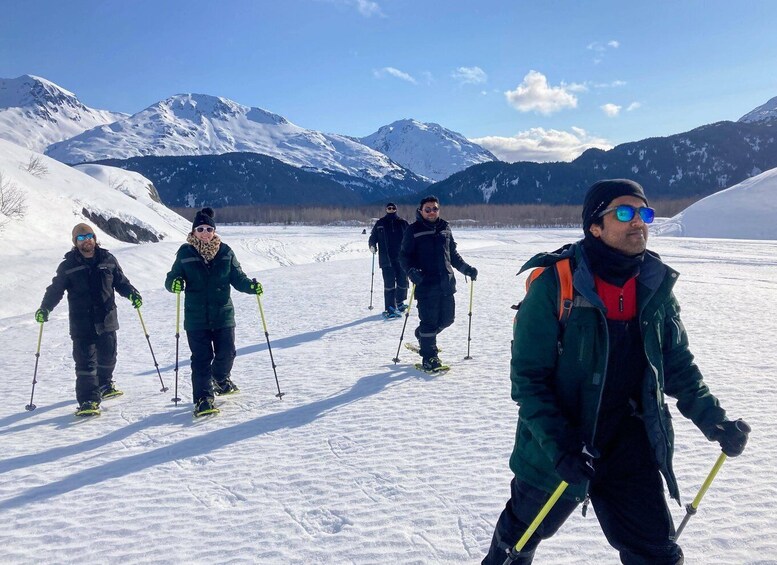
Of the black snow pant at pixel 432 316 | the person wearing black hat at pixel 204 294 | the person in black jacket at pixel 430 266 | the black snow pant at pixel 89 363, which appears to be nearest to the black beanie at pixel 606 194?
the person wearing black hat at pixel 204 294

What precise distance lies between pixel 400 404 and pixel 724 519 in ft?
10.3

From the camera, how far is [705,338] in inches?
324

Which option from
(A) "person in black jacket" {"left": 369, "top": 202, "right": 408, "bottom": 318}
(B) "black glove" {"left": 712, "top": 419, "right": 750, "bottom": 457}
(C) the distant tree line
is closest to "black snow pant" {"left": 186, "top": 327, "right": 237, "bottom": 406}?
(B) "black glove" {"left": 712, "top": 419, "right": 750, "bottom": 457}

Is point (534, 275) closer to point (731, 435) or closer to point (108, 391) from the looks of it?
point (731, 435)

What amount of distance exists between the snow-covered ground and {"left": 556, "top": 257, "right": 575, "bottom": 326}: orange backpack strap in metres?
1.81

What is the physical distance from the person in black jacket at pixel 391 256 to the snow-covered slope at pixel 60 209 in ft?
47.2

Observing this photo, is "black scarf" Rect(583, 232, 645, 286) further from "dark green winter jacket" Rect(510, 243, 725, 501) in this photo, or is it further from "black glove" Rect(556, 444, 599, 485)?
"black glove" Rect(556, 444, 599, 485)

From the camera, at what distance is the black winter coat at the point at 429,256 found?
21.1 feet

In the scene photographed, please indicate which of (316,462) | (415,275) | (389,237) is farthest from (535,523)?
(389,237)

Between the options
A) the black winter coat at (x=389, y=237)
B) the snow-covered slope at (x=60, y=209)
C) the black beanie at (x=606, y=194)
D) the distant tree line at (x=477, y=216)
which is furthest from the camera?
the distant tree line at (x=477, y=216)

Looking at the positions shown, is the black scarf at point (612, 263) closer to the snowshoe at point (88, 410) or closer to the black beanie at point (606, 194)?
the black beanie at point (606, 194)

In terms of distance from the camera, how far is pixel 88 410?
215 inches

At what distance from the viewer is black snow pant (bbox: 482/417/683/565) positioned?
2055 millimetres

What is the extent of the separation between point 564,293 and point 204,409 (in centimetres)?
446
